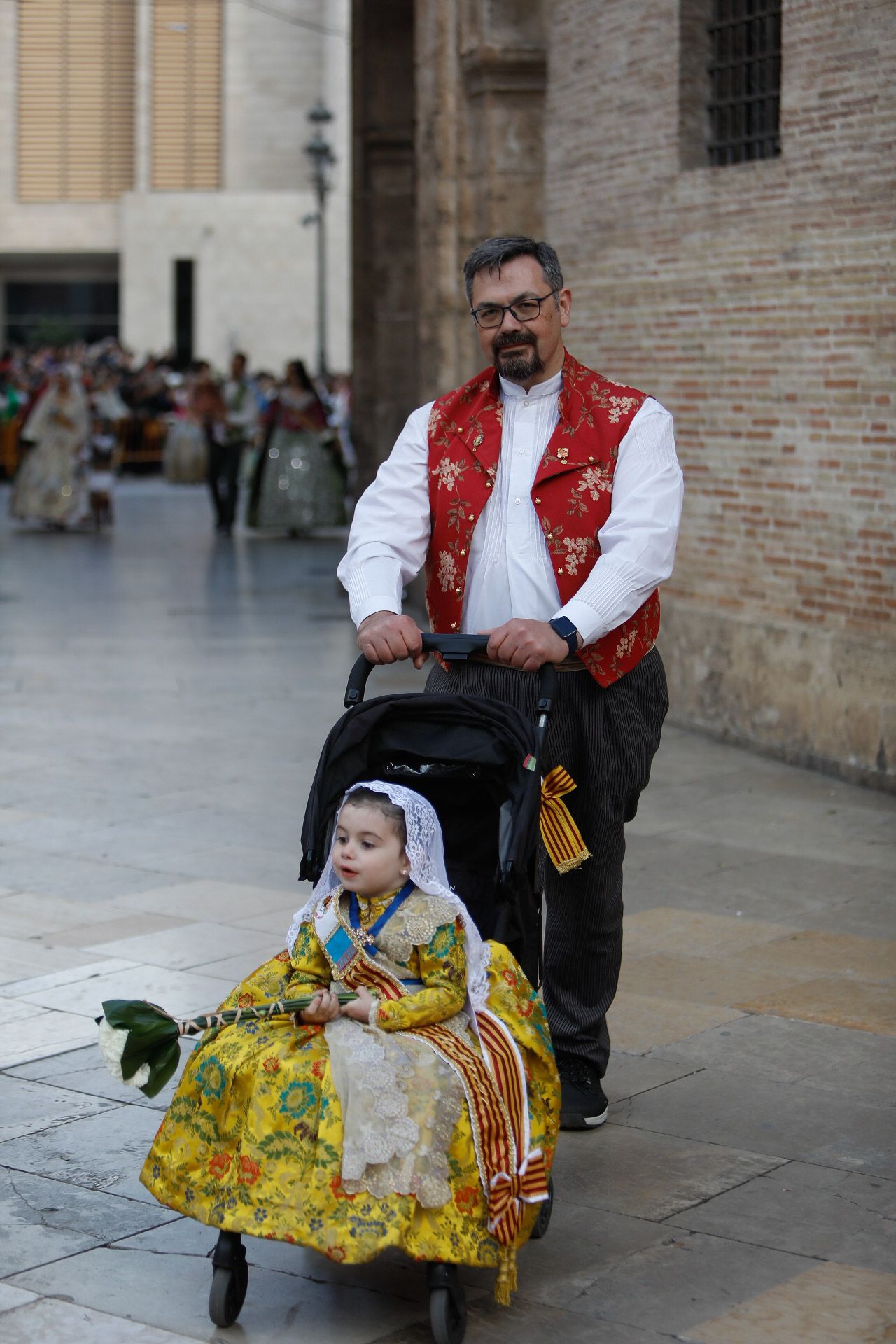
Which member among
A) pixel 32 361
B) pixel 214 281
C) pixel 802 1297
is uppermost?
pixel 214 281

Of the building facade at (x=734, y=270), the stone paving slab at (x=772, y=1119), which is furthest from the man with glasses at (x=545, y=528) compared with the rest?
the building facade at (x=734, y=270)

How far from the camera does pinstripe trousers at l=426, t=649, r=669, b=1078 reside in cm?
454

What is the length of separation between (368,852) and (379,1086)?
470 mm

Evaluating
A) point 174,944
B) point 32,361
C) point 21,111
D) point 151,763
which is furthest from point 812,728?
point 21,111

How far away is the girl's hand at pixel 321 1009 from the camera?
11.9 ft

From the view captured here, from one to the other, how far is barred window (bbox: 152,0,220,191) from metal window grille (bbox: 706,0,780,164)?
40813 mm

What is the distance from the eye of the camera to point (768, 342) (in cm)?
966

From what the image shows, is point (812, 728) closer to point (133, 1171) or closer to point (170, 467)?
point (133, 1171)

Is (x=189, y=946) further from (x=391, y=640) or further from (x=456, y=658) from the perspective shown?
(x=391, y=640)

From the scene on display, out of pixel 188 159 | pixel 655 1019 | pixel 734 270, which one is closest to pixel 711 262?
pixel 734 270

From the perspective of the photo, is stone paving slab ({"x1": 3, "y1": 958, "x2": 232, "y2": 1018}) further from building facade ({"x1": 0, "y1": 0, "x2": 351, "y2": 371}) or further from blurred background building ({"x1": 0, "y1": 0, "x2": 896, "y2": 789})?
building facade ({"x1": 0, "y1": 0, "x2": 351, "y2": 371})

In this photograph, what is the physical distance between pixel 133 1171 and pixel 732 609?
627cm

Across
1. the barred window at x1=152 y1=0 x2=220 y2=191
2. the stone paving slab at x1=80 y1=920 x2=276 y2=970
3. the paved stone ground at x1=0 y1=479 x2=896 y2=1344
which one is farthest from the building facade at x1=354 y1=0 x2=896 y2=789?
the barred window at x1=152 y1=0 x2=220 y2=191

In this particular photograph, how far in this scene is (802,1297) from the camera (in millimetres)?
3758
